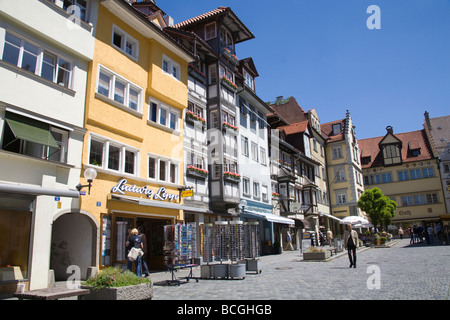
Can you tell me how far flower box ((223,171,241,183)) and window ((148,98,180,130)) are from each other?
5.19 metres

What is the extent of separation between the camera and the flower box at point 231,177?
23941 millimetres

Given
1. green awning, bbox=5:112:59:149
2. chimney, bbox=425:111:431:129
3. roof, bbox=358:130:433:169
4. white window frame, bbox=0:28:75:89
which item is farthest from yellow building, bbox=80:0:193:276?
chimney, bbox=425:111:431:129

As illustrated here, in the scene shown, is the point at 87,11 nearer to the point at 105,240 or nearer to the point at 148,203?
the point at 148,203

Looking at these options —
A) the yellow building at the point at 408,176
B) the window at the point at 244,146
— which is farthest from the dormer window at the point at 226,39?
the yellow building at the point at 408,176

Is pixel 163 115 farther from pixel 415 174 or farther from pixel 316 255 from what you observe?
pixel 415 174

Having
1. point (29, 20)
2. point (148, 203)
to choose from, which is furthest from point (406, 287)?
point (29, 20)

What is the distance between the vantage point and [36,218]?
11906 mm

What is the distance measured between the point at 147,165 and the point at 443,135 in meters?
62.8

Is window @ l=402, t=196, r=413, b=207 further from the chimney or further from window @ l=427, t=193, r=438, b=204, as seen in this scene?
the chimney

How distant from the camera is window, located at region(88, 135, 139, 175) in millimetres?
15000

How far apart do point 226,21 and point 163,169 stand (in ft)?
44.7

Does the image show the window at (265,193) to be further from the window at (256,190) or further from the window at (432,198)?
the window at (432,198)

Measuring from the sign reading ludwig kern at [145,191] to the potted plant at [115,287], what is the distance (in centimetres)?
731

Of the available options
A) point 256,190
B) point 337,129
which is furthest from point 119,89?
point 337,129
